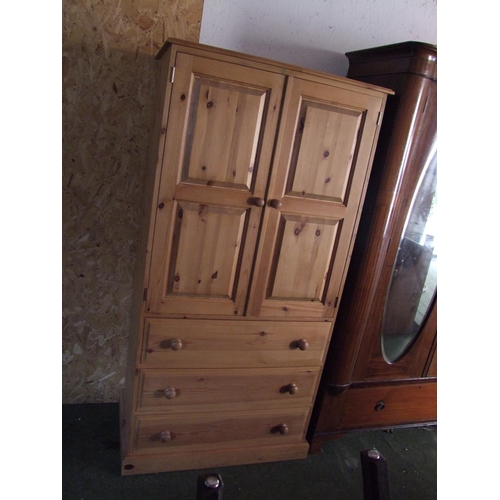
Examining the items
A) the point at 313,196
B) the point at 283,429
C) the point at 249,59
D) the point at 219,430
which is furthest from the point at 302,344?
the point at 249,59

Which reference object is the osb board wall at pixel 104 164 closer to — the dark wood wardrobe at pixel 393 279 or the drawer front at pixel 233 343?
the drawer front at pixel 233 343

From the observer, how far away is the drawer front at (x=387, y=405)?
2.05 meters

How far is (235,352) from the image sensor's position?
172 centimetres

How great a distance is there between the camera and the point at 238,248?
1595 millimetres

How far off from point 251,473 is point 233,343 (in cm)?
67

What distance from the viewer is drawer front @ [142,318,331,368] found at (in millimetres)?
1605

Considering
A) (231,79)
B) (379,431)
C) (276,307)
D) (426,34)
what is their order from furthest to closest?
1. (379,431)
2. (426,34)
3. (276,307)
4. (231,79)

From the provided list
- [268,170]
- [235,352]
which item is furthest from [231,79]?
[235,352]

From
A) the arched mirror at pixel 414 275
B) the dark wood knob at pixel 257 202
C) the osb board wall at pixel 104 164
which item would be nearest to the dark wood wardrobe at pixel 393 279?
the arched mirror at pixel 414 275

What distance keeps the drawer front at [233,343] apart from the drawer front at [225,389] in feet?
0.12

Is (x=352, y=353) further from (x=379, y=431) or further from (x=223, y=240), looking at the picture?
(x=223, y=240)

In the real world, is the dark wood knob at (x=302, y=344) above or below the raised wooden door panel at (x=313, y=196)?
below

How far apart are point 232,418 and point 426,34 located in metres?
2.17

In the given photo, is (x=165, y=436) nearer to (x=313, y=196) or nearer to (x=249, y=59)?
(x=313, y=196)
